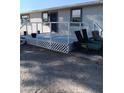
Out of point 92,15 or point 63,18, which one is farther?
point 63,18

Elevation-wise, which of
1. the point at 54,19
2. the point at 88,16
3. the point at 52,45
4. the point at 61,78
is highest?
the point at 54,19

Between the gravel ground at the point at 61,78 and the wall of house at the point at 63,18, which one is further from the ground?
the wall of house at the point at 63,18

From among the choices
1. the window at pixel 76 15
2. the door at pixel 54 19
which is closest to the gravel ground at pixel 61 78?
the window at pixel 76 15

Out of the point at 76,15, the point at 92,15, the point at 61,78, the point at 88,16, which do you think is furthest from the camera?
the point at 76,15

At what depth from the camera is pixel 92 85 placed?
5211 millimetres

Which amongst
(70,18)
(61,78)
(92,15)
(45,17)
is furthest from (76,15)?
(61,78)

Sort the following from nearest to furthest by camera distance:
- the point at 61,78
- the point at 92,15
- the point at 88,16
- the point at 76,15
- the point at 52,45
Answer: the point at 61,78 < the point at 52,45 < the point at 92,15 < the point at 88,16 < the point at 76,15

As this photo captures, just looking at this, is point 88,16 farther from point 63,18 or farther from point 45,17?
point 45,17

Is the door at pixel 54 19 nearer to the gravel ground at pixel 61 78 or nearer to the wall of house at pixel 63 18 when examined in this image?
the wall of house at pixel 63 18

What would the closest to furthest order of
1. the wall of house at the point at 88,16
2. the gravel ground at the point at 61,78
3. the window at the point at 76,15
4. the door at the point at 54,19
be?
the gravel ground at the point at 61,78 → the wall of house at the point at 88,16 → the window at the point at 76,15 → the door at the point at 54,19

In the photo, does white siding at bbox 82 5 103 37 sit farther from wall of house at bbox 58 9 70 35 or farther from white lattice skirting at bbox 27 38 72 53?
white lattice skirting at bbox 27 38 72 53
